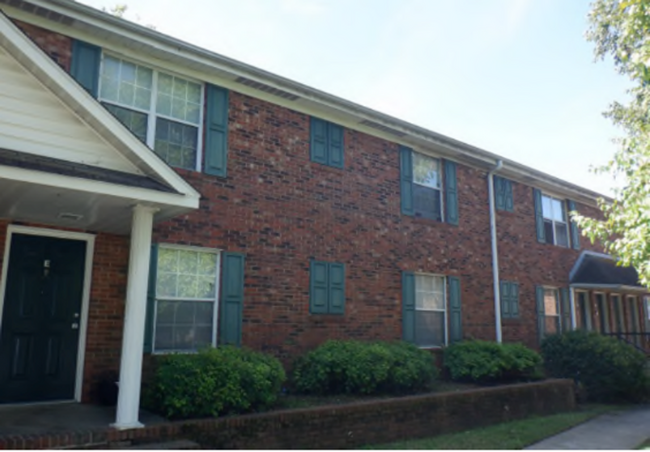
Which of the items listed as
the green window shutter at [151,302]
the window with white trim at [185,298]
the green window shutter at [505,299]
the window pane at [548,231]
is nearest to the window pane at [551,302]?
the window pane at [548,231]

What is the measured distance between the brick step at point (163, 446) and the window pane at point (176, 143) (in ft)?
14.3

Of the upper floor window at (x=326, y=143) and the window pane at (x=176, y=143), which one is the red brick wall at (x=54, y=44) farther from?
the upper floor window at (x=326, y=143)

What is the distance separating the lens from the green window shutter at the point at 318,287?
33.7 ft

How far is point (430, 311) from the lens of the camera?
1260cm

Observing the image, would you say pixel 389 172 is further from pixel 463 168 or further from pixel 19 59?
pixel 19 59

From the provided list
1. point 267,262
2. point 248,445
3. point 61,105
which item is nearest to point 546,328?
point 267,262

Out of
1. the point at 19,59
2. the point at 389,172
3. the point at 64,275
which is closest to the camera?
the point at 19,59

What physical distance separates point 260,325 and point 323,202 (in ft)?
9.05


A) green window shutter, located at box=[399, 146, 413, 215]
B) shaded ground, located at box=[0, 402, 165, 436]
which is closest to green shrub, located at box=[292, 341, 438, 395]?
shaded ground, located at box=[0, 402, 165, 436]

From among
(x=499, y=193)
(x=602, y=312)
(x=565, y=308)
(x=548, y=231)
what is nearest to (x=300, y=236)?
(x=499, y=193)

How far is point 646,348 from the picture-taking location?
63.7 feet

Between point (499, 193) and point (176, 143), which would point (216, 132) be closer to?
point (176, 143)

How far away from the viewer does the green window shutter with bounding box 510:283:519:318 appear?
14.7 meters

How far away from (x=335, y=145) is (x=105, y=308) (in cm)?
549
